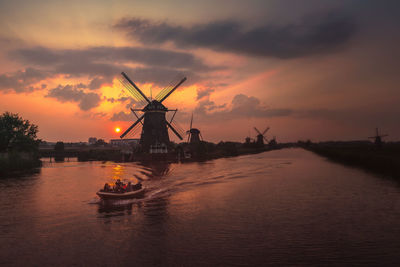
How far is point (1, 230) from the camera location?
19.4 meters

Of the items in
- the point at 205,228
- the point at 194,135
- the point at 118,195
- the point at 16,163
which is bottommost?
the point at 205,228

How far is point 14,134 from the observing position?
205ft

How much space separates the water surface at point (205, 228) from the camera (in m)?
14.6

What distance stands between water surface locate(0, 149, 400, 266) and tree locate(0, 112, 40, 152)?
3519 centimetres

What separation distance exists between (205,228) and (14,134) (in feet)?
193

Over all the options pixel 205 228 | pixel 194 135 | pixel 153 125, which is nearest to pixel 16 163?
pixel 153 125

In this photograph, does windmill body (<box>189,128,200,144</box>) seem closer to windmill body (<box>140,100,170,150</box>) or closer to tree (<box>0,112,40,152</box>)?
windmill body (<box>140,100,170,150</box>)

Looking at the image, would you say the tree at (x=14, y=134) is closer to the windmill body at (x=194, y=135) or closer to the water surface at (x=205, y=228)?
the water surface at (x=205, y=228)

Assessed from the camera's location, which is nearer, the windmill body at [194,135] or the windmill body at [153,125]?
the windmill body at [153,125]

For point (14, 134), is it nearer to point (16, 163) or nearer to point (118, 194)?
point (16, 163)

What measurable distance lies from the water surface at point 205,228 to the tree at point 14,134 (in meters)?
35.2

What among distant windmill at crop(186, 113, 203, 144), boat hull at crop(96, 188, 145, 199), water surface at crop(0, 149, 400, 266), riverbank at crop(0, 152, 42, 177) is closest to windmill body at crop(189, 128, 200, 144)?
distant windmill at crop(186, 113, 203, 144)

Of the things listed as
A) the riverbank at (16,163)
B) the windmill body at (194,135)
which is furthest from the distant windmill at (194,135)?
the riverbank at (16,163)

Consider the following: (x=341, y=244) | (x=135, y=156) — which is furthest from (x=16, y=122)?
(x=341, y=244)
